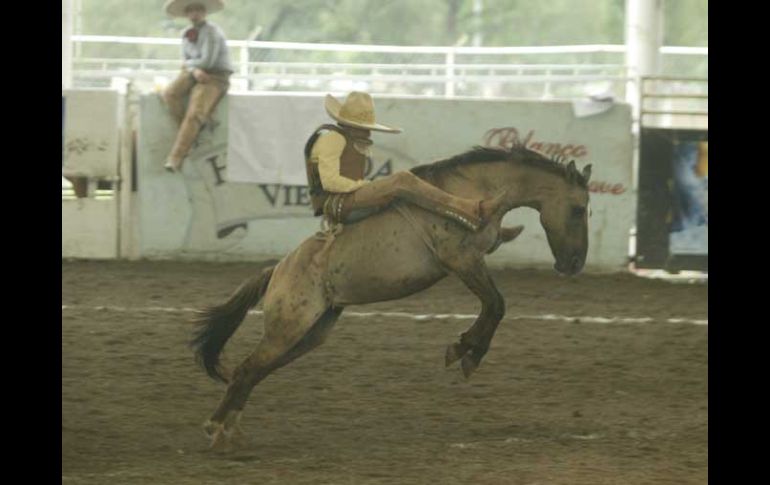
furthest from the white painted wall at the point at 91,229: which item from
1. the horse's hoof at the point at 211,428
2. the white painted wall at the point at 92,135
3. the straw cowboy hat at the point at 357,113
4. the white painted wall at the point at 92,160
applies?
the straw cowboy hat at the point at 357,113

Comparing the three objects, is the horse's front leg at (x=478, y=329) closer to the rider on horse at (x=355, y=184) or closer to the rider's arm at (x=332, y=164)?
the rider on horse at (x=355, y=184)

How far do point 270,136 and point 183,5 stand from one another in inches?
59.2

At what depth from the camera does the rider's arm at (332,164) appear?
630 cm

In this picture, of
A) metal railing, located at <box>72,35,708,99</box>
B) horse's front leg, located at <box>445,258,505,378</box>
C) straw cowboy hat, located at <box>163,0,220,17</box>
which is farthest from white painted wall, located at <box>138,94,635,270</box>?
horse's front leg, located at <box>445,258,505,378</box>

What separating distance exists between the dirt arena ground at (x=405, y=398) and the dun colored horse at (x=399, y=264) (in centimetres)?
42

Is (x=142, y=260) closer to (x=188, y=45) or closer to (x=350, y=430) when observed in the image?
(x=188, y=45)

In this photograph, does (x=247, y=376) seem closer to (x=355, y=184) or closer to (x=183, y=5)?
(x=355, y=184)

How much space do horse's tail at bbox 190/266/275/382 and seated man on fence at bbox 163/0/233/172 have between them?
690 cm

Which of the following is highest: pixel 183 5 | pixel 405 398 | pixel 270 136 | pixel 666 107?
pixel 183 5

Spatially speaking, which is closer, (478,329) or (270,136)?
(478,329)

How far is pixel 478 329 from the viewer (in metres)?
6.33

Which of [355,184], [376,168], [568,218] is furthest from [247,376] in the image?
[376,168]

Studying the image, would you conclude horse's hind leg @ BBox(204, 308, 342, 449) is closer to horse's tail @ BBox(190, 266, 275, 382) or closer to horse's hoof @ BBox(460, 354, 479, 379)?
horse's tail @ BBox(190, 266, 275, 382)
